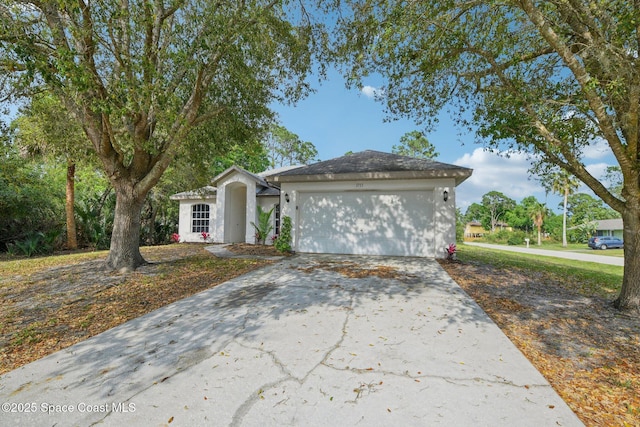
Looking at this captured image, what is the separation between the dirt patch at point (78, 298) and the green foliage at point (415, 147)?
1123 inches

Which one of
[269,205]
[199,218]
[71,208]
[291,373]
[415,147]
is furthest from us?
[415,147]

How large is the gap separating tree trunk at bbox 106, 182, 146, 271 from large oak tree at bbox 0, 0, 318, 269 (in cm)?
3

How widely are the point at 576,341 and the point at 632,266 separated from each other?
2.38 meters

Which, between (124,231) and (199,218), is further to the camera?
(199,218)

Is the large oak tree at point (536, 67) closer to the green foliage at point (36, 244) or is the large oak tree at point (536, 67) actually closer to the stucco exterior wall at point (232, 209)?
the stucco exterior wall at point (232, 209)

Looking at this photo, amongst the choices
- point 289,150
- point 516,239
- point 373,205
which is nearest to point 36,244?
point 373,205

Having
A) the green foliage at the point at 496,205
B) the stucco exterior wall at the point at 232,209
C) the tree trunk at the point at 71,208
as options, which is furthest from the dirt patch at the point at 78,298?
the green foliage at the point at 496,205

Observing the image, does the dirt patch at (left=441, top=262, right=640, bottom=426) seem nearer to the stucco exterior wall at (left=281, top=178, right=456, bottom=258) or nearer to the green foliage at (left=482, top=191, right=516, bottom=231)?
the stucco exterior wall at (left=281, top=178, right=456, bottom=258)

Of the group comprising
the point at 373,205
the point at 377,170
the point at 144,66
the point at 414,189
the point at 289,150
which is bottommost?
the point at 373,205

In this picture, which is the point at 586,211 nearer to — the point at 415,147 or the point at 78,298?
the point at 415,147

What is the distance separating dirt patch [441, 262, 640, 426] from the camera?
2387mm

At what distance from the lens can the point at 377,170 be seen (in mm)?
10438

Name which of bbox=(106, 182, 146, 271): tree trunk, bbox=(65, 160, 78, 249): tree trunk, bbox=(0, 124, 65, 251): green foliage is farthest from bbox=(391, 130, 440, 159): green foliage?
bbox=(0, 124, 65, 251): green foliage

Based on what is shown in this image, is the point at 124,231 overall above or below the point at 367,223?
below
